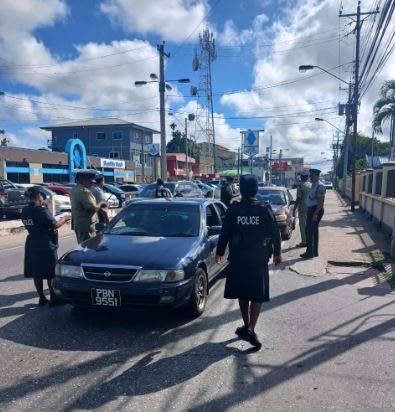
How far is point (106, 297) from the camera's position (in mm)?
4680

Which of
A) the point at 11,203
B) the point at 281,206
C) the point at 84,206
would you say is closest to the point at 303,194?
the point at 281,206

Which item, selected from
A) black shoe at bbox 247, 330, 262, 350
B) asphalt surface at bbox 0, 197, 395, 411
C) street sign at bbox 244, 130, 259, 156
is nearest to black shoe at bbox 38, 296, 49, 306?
asphalt surface at bbox 0, 197, 395, 411

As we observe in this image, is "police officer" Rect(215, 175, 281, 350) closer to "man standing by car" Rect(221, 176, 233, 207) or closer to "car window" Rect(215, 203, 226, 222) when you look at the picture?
"car window" Rect(215, 203, 226, 222)

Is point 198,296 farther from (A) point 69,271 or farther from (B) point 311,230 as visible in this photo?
(B) point 311,230

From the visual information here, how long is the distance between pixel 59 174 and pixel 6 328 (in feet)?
147

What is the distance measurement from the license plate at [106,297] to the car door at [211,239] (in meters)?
1.48

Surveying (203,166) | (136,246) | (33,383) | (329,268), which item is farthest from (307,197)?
(203,166)

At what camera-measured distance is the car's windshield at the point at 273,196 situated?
1276 cm

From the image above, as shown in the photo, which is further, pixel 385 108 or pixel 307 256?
pixel 385 108

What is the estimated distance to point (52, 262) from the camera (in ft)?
18.5

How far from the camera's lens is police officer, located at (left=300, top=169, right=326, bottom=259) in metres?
8.98

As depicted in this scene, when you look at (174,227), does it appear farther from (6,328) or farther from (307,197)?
(307,197)

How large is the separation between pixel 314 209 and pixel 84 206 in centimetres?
489

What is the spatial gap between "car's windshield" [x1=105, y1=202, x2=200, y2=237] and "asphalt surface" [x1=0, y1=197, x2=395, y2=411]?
3.64 feet
